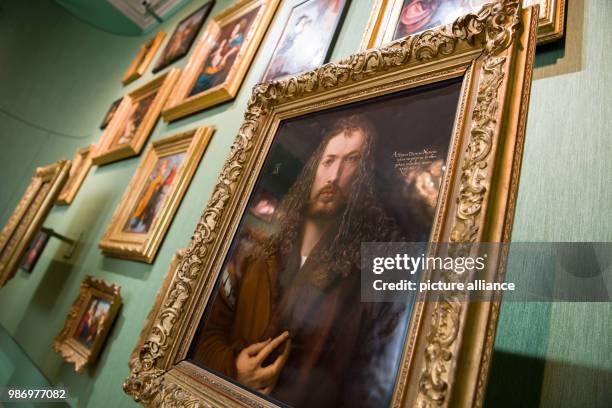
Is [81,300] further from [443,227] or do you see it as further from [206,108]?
[443,227]

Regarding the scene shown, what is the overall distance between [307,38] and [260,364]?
155 cm

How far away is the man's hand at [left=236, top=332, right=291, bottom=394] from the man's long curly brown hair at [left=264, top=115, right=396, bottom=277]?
23 centimetres

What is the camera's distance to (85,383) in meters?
1.65

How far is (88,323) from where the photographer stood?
6.10 ft

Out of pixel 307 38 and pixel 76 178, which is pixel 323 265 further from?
pixel 76 178

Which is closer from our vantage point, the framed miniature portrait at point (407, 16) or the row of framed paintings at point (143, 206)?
the framed miniature portrait at point (407, 16)

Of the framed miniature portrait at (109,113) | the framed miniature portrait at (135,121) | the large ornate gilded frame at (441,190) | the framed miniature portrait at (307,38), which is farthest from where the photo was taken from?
the framed miniature portrait at (109,113)

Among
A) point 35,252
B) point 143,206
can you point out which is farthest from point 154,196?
point 35,252

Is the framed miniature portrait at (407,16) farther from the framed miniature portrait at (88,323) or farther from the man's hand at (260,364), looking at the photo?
the framed miniature portrait at (88,323)

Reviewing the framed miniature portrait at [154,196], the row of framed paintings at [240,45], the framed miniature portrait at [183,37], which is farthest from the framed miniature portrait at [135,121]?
the framed miniature portrait at [154,196]

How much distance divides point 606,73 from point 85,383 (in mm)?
2327

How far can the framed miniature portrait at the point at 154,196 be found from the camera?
5.91ft

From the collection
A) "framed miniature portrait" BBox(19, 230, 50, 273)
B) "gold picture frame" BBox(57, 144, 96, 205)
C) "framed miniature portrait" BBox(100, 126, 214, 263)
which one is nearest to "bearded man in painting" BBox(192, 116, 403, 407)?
"framed miniature portrait" BBox(100, 126, 214, 263)

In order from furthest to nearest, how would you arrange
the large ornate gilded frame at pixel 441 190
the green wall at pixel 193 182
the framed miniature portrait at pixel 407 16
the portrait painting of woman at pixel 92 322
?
the portrait painting of woman at pixel 92 322 → the framed miniature portrait at pixel 407 16 → the green wall at pixel 193 182 → the large ornate gilded frame at pixel 441 190
